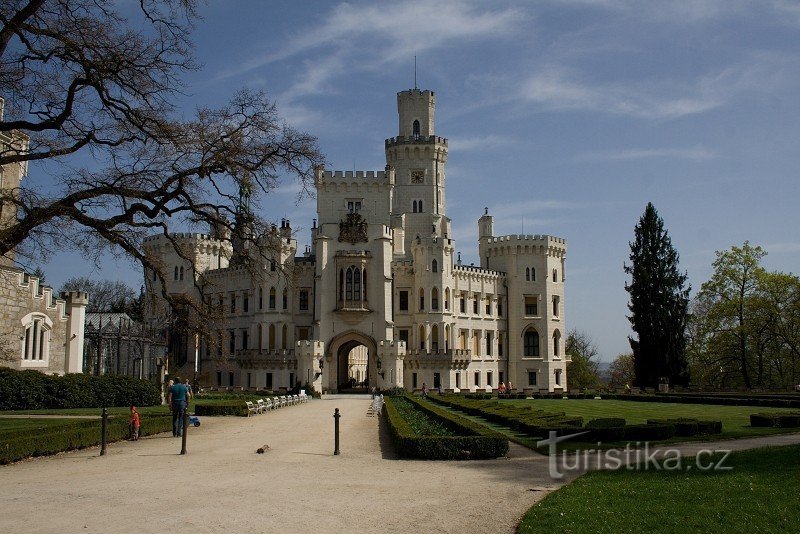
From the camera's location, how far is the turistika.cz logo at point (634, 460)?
1520 centimetres

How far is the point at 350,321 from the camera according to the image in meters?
64.5

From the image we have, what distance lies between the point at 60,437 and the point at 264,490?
7.98 metres

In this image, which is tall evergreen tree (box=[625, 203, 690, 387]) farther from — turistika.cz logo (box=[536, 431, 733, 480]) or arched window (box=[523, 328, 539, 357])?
turistika.cz logo (box=[536, 431, 733, 480])

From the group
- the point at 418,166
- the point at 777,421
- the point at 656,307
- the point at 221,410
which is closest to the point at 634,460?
the point at 777,421

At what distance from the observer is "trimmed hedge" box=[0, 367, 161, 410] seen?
32.1 m

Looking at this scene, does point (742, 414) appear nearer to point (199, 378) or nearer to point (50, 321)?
point (50, 321)

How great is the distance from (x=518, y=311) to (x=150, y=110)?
5776 cm

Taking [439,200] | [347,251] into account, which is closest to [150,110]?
[347,251]

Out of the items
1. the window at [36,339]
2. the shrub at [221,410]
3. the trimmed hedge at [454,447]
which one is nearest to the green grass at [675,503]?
the trimmed hedge at [454,447]

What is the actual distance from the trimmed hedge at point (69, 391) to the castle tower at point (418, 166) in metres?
39.6

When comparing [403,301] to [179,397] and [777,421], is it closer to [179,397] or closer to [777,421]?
[777,421]

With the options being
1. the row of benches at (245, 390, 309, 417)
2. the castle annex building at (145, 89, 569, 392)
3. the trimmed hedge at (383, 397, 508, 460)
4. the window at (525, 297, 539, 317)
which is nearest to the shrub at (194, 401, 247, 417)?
the row of benches at (245, 390, 309, 417)

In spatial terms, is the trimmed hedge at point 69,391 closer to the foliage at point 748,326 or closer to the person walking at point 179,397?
the person walking at point 179,397

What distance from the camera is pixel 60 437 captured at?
1889 cm
